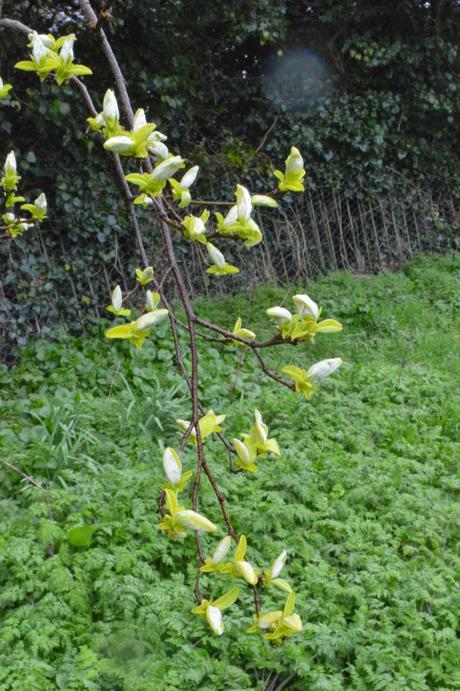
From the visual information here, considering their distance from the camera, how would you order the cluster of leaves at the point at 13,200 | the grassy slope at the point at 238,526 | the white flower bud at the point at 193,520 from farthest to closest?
the grassy slope at the point at 238,526
the cluster of leaves at the point at 13,200
the white flower bud at the point at 193,520

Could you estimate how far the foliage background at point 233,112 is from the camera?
17.6ft

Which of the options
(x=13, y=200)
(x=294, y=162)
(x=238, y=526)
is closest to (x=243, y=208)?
(x=294, y=162)

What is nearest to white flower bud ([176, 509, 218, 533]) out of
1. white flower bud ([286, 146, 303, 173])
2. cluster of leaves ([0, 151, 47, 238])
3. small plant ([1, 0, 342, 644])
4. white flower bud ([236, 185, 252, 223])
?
small plant ([1, 0, 342, 644])

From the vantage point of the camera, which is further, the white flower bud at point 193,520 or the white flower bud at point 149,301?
the white flower bud at point 149,301

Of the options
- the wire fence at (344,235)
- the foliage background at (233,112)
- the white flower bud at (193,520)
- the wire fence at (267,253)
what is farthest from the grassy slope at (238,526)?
the wire fence at (344,235)

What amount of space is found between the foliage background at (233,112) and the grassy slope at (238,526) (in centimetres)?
101

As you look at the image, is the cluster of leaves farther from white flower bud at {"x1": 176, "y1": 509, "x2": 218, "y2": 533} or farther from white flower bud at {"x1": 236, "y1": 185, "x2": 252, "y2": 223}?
white flower bud at {"x1": 176, "y1": 509, "x2": 218, "y2": 533}

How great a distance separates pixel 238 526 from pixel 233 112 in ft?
17.8

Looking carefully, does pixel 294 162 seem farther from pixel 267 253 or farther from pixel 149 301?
pixel 267 253

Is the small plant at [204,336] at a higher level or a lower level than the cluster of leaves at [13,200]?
lower

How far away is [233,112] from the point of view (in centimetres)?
721

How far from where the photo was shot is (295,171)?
1.15 m

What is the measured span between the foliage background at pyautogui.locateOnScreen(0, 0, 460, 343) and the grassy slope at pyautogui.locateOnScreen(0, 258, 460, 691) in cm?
101

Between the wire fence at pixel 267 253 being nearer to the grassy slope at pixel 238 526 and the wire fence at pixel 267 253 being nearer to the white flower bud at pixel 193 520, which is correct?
the grassy slope at pixel 238 526
